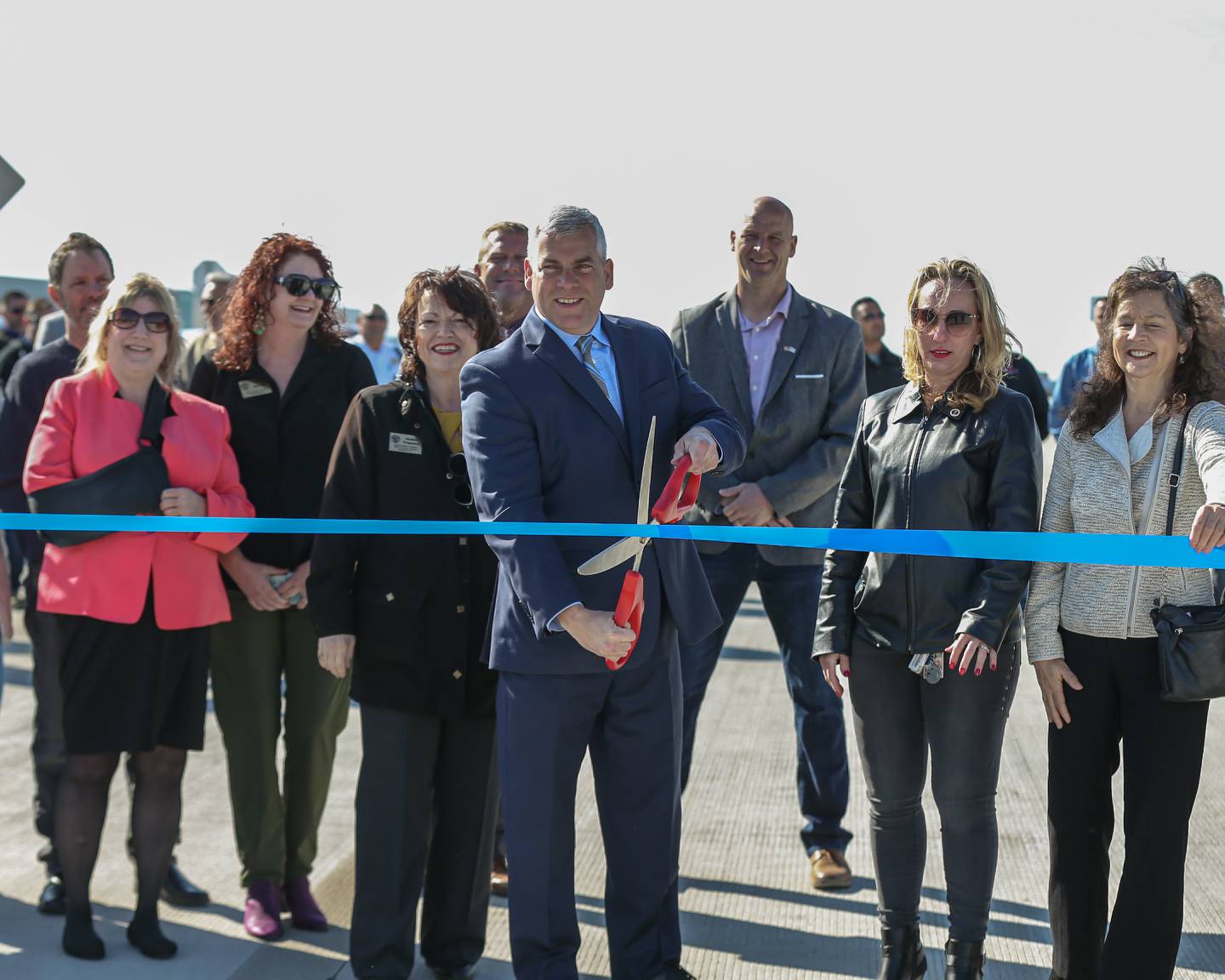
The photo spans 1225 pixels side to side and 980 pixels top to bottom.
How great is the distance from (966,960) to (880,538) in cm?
121

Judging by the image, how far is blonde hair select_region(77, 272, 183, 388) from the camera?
4543 millimetres

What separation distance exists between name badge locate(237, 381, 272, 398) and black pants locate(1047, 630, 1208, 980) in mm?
2784

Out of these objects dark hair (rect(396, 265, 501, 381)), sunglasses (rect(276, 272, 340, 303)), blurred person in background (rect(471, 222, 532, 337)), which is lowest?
dark hair (rect(396, 265, 501, 381))

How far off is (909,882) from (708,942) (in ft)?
2.78

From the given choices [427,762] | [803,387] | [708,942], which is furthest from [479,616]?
[803,387]

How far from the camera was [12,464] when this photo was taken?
16.4ft

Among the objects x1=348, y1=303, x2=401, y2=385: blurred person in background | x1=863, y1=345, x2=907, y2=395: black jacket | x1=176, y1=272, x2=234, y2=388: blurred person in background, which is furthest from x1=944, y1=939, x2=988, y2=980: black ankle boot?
x1=348, y1=303, x2=401, y2=385: blurred person in background

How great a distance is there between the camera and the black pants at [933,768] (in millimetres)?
3762

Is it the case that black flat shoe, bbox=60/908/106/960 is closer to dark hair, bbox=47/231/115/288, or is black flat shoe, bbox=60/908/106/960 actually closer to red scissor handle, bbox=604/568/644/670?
red scissor handle, bbox=604/568/644/670

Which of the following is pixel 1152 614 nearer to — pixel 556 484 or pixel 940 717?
pixel 940 717

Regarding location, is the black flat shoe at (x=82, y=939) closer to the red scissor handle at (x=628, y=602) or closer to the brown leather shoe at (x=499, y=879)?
the brown leather shoe at (x=499, y=879)

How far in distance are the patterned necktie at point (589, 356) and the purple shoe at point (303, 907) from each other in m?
2.15

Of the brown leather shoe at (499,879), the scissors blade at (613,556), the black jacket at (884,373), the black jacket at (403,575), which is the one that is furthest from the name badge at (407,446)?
the black jacket at (884,373)

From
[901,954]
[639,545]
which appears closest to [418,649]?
[639,545]
